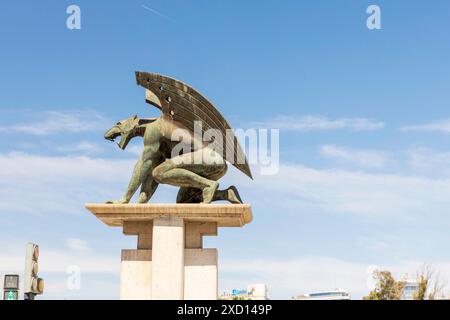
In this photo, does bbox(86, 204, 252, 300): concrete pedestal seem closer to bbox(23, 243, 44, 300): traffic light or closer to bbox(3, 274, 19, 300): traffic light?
Answer: bbox(23, 243, 44, 300): traffic light

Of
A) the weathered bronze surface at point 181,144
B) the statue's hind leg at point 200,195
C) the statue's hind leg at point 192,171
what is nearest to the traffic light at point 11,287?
the weathered bronze surface at point 181,144

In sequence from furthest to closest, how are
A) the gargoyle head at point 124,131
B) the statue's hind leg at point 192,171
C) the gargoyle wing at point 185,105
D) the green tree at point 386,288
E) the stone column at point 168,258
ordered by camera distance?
the green tree at point 386,288 < the gargoyle head at point 124,131 < the gargoyle wing at point 185,105 < the statue's hind leg at point 192,171 < the stone column at point 168,258

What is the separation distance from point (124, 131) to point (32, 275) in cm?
340

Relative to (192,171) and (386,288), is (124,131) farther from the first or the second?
(386,288)

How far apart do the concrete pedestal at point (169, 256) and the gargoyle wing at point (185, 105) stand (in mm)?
1339

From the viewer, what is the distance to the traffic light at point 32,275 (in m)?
10.2

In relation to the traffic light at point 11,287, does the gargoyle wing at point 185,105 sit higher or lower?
higher

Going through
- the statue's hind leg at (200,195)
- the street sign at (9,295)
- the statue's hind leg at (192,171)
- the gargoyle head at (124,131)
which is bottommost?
the street sign at (9,295)

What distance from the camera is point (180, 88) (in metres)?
12.3

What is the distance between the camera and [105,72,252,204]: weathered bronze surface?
12078mm

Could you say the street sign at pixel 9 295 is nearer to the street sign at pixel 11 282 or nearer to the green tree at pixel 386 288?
the street sign at pixel 11 282

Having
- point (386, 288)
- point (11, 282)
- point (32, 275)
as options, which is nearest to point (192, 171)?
point (32, 275)

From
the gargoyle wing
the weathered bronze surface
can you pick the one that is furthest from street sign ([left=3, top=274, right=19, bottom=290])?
the gargoyle wing

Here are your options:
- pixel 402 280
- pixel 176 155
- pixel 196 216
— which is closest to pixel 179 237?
pixel 196 216
